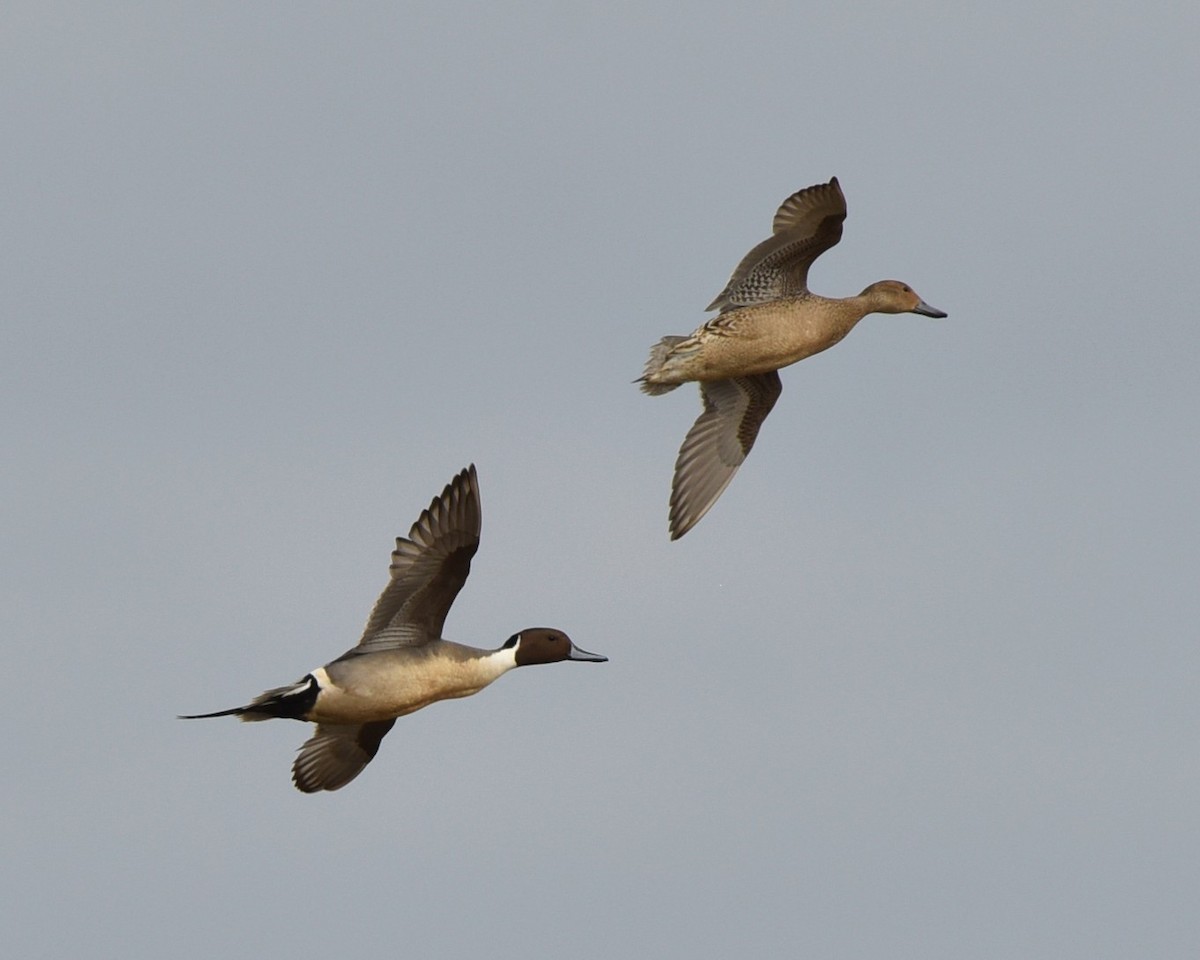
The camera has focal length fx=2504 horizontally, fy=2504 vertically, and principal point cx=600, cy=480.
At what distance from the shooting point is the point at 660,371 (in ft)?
52.8

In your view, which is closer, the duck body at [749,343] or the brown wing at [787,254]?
the duck body at [749,343]

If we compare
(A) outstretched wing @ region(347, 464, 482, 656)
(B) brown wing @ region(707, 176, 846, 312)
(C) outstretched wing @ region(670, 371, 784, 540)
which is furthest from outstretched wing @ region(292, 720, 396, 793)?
(B) brown wing @ region(707, 176, 846, 312)

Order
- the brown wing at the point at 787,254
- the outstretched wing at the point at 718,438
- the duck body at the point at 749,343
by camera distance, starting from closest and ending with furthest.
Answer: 1. the duck body at the point at 749,343
2. the brown wing at the point at 787,254
3. the outstretched wing at the point at 718,438

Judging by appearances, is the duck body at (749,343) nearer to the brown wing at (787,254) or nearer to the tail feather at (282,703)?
the brown wing at (787,254)

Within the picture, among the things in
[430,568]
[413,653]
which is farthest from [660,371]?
[413,653]

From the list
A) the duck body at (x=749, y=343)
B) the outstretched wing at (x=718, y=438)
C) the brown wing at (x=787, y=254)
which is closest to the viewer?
the duck body at (x=749, y=343)

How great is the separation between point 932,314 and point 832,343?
1.19 meters

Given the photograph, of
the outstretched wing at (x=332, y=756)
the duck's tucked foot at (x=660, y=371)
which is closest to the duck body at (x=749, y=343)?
the duck's tucked foot at (x=660, y=371)

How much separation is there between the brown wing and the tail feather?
164 inches

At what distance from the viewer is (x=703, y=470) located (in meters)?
16.8

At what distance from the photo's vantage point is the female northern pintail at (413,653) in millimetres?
13734

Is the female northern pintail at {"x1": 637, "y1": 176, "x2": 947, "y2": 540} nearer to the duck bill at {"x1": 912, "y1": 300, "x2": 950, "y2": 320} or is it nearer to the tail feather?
the duck bill at {"x1": 912, "y1": 300, "x2": 950, "y2": 320}

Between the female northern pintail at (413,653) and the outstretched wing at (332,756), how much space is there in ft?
1.21

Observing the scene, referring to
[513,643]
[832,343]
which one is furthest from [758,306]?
[513,643]
